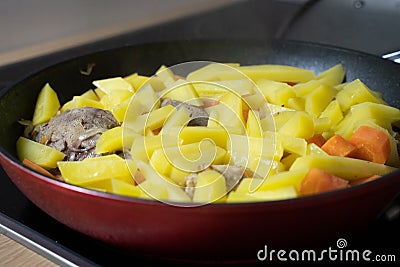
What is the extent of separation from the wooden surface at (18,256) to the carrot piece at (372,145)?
1.92 ft

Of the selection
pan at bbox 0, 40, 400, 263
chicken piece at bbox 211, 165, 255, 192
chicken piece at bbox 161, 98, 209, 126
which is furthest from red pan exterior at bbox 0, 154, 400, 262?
chicken piece at bbox 161, 98, 209, 126

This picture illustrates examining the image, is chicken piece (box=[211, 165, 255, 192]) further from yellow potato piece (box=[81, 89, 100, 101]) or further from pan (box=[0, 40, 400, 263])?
yellow potato piece (box=[81, 89, 100, 101])

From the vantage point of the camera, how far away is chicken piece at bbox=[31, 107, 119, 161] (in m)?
1.14

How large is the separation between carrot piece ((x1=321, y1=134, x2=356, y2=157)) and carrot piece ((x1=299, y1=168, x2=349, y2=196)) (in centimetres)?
13

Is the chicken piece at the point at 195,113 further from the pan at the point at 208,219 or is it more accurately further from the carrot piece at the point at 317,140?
the pan at the point at 208,219

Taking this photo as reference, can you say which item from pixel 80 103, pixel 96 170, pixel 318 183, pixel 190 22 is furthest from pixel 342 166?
pixel 190 22

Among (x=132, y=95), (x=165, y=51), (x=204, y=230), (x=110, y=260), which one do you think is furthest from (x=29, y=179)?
(x=165, y=51)

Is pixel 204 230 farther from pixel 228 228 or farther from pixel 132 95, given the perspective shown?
pixel 132 95

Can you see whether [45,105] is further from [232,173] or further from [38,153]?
[232,173]

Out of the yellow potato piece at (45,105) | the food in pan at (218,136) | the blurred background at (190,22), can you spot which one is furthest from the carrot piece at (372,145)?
the blurred background at (190,22)

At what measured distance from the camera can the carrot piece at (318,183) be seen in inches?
35.9

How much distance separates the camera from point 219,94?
4.35ft

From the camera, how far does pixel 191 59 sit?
1.59 metres

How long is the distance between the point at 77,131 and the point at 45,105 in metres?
0.21
